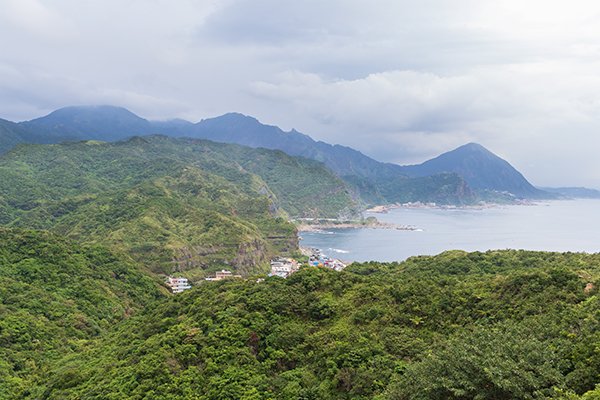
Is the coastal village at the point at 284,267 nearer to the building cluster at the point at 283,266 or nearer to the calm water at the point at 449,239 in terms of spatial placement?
the building cluster at the point at 283,266

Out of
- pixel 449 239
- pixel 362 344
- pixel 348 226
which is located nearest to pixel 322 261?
pixel 449 239

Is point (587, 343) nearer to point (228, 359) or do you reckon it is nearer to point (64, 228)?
point (228, 359)

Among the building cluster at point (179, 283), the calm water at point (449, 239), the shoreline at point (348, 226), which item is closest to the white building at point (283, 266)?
the calm water at point (449, 239)

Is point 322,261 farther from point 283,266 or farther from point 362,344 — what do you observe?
point 362,344

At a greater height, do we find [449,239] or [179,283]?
[449,239]

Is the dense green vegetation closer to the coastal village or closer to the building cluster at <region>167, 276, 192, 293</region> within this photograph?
the coastal village

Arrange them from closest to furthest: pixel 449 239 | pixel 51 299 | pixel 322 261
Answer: pixel 51 299, pixel 322 261, pixel 449 239

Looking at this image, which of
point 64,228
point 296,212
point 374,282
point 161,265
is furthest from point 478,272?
point 296,212
